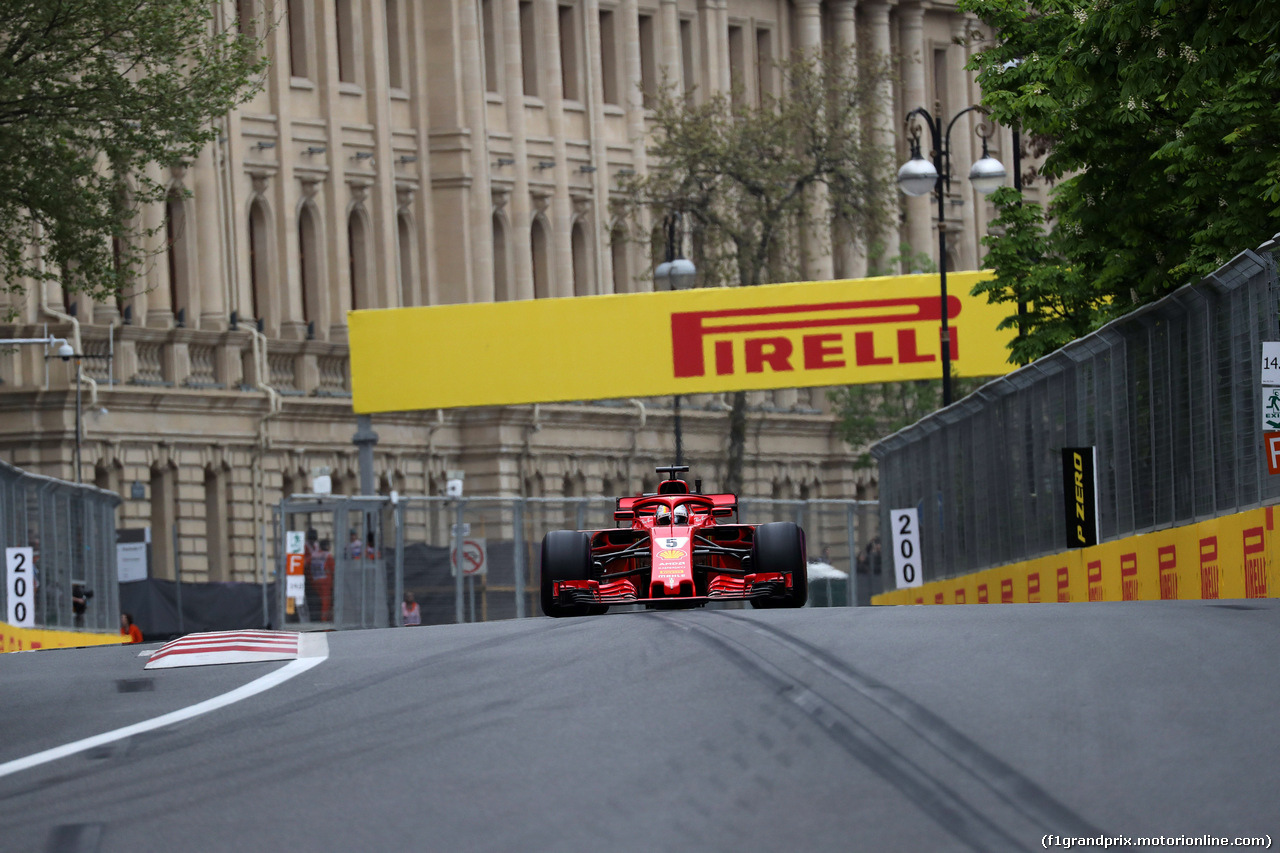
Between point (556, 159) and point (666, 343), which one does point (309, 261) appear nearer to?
point (556, 159)

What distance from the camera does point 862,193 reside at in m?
61.0

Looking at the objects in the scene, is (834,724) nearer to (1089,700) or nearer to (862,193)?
(1089,700)

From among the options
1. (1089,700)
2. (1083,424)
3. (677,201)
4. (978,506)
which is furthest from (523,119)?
(1089,700)

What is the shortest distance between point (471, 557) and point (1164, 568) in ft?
59.1

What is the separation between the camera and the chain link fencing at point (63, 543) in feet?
93.4

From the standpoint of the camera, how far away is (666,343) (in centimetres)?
4112

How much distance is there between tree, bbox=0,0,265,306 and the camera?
109 feet

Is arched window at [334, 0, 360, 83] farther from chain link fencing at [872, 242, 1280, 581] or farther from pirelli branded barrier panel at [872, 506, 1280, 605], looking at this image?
pirelli branded barrier panel at [872, 506, 1280, 605]

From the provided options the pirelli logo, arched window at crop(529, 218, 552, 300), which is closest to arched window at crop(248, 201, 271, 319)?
arched window at crop(529, 218, 552, 300)

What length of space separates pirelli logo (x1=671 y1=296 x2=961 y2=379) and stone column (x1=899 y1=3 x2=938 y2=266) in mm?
38741

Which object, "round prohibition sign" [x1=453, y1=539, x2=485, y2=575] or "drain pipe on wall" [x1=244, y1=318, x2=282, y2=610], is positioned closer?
"round prohibition sign" [x1=453, y1=539, x2=485, y2=575]

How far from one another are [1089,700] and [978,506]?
1938cm

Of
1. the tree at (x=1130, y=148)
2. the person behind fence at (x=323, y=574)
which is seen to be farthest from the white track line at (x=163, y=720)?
the person behind fence at (x=323, y=574)

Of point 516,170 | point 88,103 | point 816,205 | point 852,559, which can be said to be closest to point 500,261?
point 516,170
